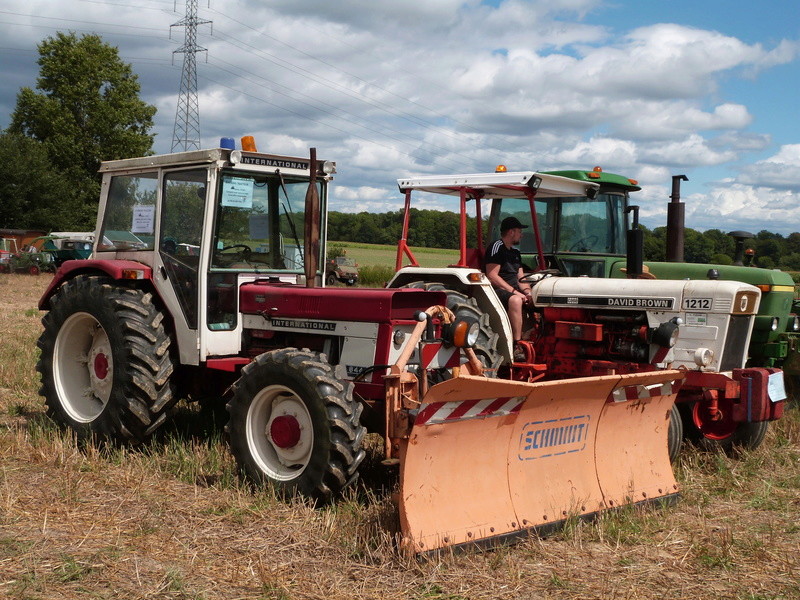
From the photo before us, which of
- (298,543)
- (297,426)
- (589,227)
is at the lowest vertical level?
(298,543)

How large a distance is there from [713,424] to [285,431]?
346 cm

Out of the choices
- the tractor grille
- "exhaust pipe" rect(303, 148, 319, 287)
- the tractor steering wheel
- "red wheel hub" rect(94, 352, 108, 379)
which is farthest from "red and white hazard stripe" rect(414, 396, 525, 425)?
the tractor steering wheel

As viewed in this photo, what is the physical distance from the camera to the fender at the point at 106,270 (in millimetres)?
6258

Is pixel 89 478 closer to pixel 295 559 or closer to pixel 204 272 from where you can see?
pixel 204 272

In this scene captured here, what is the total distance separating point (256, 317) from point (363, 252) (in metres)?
35.4

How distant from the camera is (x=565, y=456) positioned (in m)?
5.15

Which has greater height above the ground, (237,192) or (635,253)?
(237,192)

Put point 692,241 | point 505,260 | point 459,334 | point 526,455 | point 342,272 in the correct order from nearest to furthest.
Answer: point 526,455, point 459,334, point 505,260, point 692,241, point 342,272

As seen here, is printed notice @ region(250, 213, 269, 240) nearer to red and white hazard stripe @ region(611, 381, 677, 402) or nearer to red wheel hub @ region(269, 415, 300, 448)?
red wheel hub @ region(269, 415, 300, 448)

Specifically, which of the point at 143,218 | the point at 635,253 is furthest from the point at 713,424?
the point at 143,218

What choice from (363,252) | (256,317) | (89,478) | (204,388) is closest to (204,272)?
(256,317)

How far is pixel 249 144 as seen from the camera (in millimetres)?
6215

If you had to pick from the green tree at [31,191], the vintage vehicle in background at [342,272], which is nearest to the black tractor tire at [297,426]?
the vintage vehicle in background at [342,272]

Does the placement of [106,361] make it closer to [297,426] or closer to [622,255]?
[297,426]
